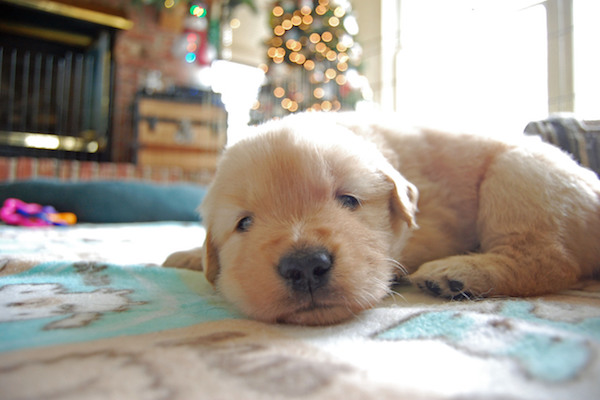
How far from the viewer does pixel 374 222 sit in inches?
56.9

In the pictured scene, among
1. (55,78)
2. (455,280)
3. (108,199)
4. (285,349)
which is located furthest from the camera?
(55,78)

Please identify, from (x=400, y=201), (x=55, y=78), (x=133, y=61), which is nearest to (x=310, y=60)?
(x=133, y=61)

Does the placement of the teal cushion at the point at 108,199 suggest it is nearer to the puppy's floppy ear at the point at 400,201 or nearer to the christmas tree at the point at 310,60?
the christmas tree at the point at 310,60

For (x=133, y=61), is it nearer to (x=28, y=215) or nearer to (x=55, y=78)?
(x=55, y=78)

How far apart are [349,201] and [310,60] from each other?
18.1ft

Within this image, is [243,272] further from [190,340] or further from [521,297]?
[521,297]

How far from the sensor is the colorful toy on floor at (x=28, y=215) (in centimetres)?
366

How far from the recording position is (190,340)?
94 centimetres

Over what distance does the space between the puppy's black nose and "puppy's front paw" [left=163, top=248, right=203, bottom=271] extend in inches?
40.5

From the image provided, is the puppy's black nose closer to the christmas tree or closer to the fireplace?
the christmas tree

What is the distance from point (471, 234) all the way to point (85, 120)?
7523 mm

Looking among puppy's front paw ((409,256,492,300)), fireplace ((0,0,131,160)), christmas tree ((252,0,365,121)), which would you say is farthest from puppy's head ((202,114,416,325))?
fireplace ((0,0,131,160))

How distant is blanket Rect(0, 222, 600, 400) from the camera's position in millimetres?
677

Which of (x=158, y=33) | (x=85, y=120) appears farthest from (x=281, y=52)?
(x=85, y=120)
